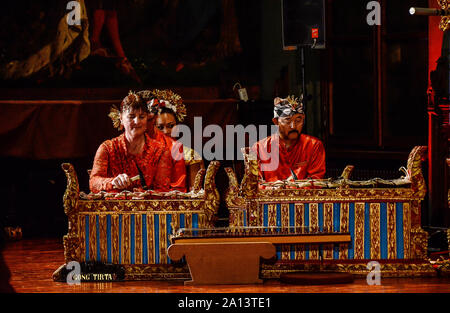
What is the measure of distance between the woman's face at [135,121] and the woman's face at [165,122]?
0.58 metres

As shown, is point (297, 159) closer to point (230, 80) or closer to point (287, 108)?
point (287, 108)

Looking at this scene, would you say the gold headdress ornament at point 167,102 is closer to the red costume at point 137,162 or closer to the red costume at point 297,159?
the red costume at point 137,162

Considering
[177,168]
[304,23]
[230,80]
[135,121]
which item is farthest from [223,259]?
[230,80]

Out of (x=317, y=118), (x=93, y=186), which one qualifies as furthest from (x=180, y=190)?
(x=317, y=118)

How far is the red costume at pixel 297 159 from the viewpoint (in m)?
6.83

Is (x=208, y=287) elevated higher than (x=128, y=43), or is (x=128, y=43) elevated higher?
(x=128, y=43)

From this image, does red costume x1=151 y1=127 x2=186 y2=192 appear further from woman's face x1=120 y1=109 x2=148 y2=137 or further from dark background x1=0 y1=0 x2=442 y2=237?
dark background x1=0 y1=0 x2=442 y2=237

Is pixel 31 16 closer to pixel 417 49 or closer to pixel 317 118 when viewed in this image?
pixel 317 118

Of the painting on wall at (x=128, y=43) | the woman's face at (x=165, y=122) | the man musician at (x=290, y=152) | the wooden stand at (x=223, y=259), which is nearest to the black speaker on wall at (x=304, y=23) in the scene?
the painting on wall at (x=128, y=43)

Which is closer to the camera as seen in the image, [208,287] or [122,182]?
[208,287]

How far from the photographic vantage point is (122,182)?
6191mm

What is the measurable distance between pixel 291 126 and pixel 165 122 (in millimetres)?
1002

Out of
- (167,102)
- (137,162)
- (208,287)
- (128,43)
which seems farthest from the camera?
(128,43)

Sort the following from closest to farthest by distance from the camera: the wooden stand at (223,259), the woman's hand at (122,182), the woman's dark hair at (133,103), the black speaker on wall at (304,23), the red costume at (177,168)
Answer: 1. the wooden stand at (223,259)
2. the woman's hand at (122,182)
3. the woman's dark hair at (133,103)
4. the red costume at (177,168)
5. the black speaker on wall at (304,23)
